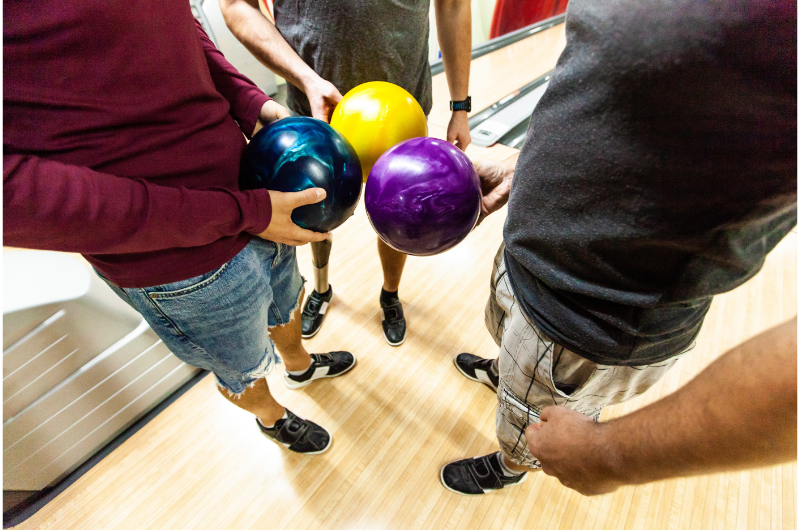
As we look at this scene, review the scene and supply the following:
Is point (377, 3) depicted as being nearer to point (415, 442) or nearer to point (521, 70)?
point (415, 442)

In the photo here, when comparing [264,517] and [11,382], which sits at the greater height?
[11,382]

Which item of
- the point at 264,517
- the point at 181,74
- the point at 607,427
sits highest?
the point at 181,74

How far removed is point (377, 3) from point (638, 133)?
80 cm

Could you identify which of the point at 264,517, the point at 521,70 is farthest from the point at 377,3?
the point at 521,70

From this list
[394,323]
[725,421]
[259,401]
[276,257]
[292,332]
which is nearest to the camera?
[725,421]

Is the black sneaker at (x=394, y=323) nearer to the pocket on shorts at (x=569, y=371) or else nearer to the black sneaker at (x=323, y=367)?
the black sneaker at (x=323, y=367)

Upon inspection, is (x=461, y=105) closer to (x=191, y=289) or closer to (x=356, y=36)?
(x=356, y=36)

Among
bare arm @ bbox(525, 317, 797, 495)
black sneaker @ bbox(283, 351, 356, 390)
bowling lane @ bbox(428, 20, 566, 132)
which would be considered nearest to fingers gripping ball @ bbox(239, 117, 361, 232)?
bare arm @ bbox(525, 317, 797, 495)

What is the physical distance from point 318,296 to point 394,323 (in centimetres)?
33

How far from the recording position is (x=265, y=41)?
3.38ft

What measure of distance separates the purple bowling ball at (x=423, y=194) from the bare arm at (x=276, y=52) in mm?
342

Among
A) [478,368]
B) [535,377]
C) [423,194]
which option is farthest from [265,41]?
[478,368]

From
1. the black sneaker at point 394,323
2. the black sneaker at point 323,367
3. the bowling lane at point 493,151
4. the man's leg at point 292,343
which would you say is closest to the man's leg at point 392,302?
the black sneaker at point 394,323

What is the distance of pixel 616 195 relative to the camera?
1.63 feet
